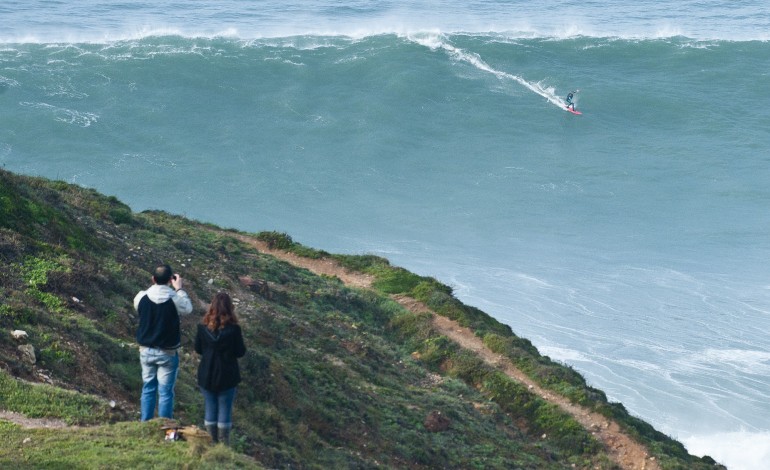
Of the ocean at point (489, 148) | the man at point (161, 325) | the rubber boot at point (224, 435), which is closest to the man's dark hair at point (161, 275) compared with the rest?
the man at point (161, 325)

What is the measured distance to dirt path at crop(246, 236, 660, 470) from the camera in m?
21.0

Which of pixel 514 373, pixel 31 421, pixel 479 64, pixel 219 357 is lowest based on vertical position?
pixel 31 421

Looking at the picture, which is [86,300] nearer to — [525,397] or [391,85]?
[525,397]

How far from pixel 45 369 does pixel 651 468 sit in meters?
13.0

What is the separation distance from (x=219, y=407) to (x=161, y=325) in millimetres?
995

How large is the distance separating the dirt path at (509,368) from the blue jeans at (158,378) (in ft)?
41.7

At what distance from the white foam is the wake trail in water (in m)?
34.8

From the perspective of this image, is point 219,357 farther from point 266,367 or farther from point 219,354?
point 266,367

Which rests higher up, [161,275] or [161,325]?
[161,275]

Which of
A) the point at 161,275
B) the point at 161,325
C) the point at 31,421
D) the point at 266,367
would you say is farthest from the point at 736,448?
the point at 31,421

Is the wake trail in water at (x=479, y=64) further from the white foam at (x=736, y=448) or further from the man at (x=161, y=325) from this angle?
the man at (x=161, y=325)

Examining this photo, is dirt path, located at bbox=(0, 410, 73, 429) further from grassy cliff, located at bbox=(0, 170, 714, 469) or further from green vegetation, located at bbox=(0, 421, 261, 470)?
green vegetation, located at bbox=(0, 421, 261, 470)

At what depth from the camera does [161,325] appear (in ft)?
33.2

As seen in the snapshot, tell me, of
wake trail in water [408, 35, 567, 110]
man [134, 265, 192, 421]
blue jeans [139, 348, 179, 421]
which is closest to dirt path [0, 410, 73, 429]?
blue jeans [139, 348, 179, 421]
